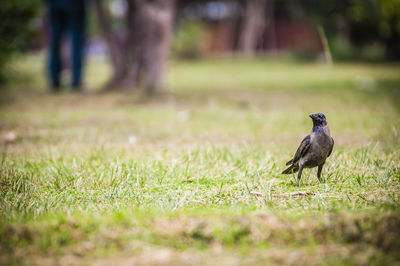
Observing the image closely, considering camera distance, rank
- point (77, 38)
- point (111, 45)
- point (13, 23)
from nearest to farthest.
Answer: point (13, 23) → point (77, 38) → point (111, 45)

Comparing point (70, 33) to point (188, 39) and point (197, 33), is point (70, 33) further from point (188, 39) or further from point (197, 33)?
point (188, 39)

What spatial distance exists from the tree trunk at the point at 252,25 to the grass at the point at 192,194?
21024 millimetres

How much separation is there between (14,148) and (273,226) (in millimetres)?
3670

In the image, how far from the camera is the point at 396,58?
72.0ft

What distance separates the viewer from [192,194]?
319 cm

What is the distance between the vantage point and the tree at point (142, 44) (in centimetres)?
962

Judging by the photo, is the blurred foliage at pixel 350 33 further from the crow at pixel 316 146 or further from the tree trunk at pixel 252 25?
the crow at pixel 316 146

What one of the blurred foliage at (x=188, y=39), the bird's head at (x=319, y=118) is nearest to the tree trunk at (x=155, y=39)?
the bird's head at (x=319, y=118)

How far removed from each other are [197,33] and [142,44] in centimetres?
1828

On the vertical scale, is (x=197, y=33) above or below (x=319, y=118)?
above

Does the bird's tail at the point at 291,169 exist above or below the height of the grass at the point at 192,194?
above

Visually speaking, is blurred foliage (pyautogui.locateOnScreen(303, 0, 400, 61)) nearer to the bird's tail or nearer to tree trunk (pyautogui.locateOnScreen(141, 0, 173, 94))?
tree trunk (pyautogui.locateOnScreen(141, 0, 173, 94))

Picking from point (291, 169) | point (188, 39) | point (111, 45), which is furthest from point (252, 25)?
point (291, 169)

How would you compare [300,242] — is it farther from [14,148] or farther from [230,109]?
[230,109]
